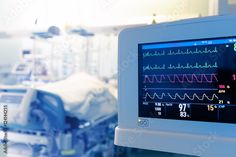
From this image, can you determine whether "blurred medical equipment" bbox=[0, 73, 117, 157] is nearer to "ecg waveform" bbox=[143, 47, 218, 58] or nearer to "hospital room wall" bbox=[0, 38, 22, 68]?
"hospital room wall" bbox=[0, 38, 22, 68]

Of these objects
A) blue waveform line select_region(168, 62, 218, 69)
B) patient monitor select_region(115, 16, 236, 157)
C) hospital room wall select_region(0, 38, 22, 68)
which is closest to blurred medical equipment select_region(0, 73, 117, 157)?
hospital room wall select_region(0, 38, 22, 68)

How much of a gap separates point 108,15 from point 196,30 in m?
0.64

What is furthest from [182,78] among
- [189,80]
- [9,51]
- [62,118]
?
[9,51]

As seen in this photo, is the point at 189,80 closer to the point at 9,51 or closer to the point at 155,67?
the point at 155,67

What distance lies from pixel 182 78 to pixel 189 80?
1.0 inches

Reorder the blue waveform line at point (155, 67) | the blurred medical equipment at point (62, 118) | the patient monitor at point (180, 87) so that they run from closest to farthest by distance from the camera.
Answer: the patient monitor at point (180, 87) < the blue waveform line at point (155, 67) < the blurred medical equipment at point (62, 118)

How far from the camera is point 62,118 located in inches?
57.6

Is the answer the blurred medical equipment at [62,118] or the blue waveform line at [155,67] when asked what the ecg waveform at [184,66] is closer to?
the blue waveform line at [155,67]

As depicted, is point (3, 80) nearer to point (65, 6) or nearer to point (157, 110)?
point (65, 6)

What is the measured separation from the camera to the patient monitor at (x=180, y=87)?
891mm

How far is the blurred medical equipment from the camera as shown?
1462mm

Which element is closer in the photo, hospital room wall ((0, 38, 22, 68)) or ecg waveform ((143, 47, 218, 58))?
ecg waveform ((143, 47, 218, 58))

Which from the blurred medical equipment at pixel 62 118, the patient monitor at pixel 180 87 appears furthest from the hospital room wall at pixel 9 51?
the patient monitor at pixel 180 87

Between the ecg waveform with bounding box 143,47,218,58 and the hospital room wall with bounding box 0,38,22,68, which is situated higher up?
the hospital room wall with bounding box 0,38,22,68
